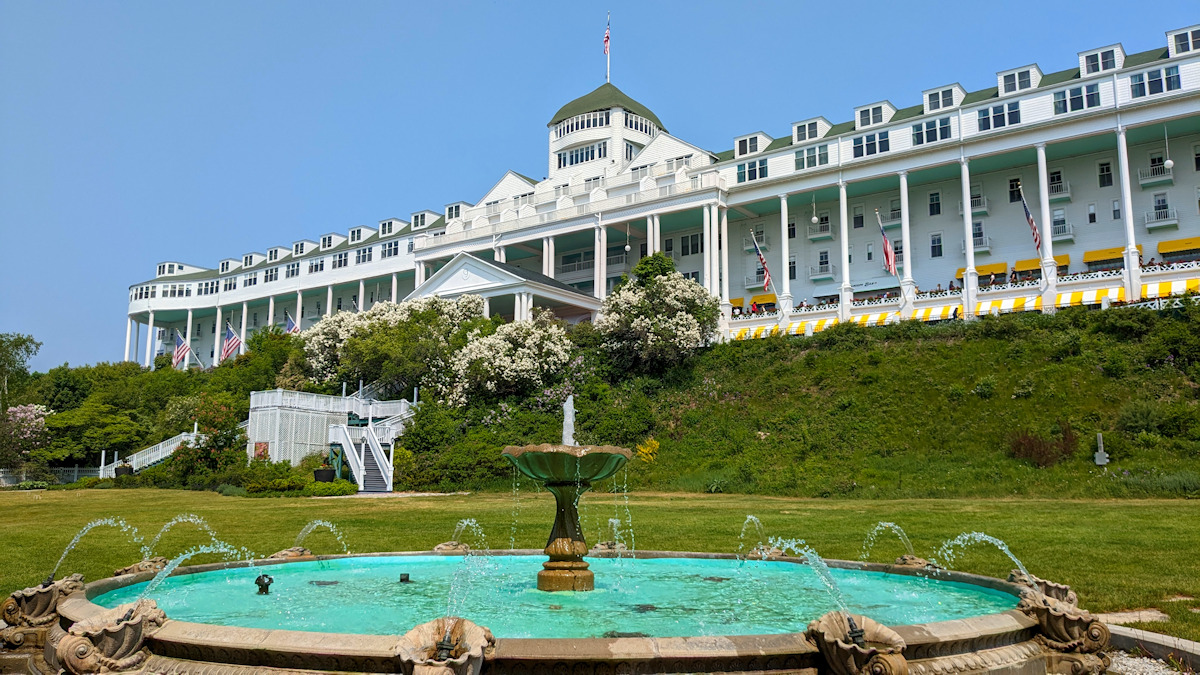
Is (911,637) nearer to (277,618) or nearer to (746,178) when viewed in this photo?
(277,618)

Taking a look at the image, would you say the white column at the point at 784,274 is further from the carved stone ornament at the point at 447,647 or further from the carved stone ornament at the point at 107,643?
the carved stone ornament at the point at 107,643

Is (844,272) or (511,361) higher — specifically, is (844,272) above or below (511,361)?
above

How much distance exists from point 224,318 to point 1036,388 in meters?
85.8

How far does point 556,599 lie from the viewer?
31.4 feet

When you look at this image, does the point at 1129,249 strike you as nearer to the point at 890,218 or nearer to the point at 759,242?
the point at 890,218

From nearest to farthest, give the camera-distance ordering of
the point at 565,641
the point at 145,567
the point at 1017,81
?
1. the point at 565,641
2. the point at 145,567
3. the point at 1017,81

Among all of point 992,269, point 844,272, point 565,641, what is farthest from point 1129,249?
point 565,641

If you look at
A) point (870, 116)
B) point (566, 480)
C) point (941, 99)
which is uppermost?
point (941, 99)

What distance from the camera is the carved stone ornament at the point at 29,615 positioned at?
281 inches

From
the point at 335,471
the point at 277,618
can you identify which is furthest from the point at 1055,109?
the point at 277,618

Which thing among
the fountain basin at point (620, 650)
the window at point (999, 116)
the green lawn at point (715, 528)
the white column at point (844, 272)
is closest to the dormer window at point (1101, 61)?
the window at point (999, 116)

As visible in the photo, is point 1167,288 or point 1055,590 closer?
point 1055,590

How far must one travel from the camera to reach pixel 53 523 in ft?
72.1

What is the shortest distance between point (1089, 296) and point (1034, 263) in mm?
8798
